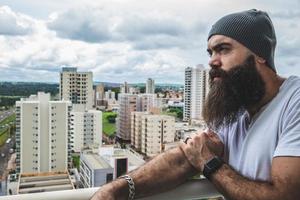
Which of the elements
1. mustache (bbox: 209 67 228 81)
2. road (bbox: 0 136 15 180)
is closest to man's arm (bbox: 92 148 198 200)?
mustache (bbox: 209 67 228 81)

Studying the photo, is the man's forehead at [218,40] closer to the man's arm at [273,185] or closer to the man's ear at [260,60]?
the man's ear at [260,60]

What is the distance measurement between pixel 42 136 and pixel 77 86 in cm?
253

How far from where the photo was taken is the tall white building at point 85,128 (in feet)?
39.5

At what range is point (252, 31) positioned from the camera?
85 cm

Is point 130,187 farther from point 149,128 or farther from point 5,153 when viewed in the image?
point 149,128

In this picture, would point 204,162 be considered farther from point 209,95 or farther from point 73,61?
point 73,61

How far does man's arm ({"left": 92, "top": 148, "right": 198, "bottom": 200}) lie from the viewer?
872mm

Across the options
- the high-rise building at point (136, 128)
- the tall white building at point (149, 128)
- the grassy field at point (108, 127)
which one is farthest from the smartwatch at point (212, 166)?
the grassy field at point (108, 127)

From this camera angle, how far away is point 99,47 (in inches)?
365

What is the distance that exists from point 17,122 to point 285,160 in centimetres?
A: 1017

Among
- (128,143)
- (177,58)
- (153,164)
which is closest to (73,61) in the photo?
(128,143)

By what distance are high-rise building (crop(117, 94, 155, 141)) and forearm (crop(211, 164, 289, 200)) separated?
1151 centimetres

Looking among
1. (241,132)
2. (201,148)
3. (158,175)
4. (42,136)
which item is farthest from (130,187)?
(42,136)

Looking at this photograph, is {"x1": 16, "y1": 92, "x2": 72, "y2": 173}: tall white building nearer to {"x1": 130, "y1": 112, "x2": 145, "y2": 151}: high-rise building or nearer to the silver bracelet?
{"x1": 130, "y1": 112, "x2": 145, "y2": 151}: high-rise building
